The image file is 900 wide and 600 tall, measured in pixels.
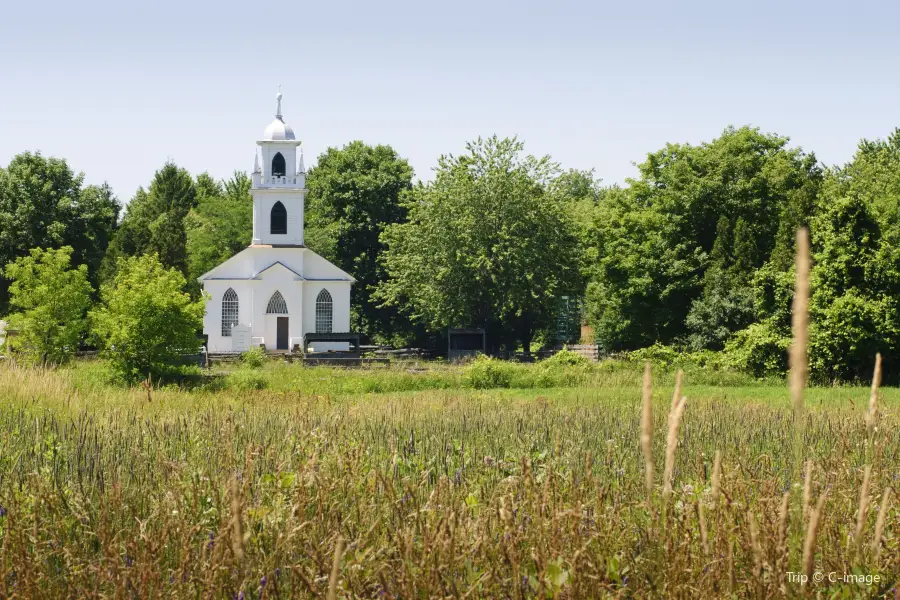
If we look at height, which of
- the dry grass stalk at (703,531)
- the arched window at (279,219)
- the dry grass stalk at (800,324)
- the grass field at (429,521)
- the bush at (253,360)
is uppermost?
the arched window at (279,219)

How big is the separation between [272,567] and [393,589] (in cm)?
50

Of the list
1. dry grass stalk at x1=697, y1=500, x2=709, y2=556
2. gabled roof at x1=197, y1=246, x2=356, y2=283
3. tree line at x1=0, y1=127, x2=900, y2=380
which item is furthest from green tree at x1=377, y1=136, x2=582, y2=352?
dry grass stalk at x1=697, y1=500, x2=709, y2=556

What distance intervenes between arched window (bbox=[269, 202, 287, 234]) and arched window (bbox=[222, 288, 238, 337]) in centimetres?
389

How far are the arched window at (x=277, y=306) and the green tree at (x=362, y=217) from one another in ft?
28.0

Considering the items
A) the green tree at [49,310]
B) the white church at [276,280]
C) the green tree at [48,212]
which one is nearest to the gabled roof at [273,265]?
the white church at [276,280]

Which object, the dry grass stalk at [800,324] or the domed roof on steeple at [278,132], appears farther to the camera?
the domed roof on steeple at [278,132]

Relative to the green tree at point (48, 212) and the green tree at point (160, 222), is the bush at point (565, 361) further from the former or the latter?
the green tree at point (48, 212)

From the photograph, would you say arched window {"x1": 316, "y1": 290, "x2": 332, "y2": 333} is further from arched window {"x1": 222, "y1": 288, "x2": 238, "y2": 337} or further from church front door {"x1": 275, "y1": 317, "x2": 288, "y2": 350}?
arched window {"x1": 222, "y1": 288, "x2": 238, "y2": 337}

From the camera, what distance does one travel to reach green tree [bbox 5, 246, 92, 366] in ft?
113

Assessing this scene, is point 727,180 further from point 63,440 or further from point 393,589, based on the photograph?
point 393,589

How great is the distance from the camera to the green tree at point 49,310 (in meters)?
34.3

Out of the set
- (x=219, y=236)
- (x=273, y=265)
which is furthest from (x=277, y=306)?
(x=219, y=236)

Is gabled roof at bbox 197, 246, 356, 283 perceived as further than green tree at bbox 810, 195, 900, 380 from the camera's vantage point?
Yes

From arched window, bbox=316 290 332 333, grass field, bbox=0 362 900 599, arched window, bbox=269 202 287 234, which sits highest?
arched window, bbox=269 202 287 234
